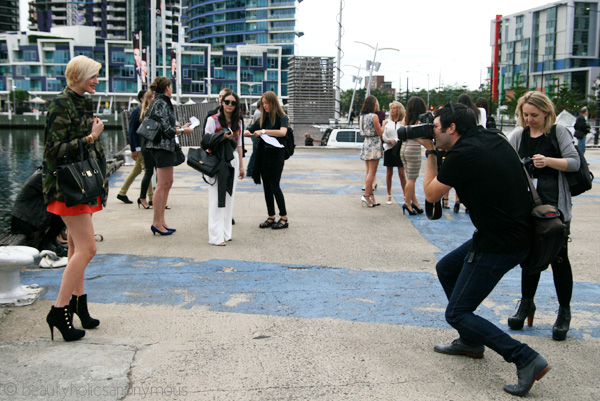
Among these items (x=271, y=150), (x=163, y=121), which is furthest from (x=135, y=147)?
(x=271, y=150)

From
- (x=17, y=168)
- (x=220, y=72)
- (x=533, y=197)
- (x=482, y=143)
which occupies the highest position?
(x=220, y=72)

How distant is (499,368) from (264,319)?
5.62ft

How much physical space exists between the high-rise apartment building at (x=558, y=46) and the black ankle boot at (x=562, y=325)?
94098mm

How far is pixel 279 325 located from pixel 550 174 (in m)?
2.27

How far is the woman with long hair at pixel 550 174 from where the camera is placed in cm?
427

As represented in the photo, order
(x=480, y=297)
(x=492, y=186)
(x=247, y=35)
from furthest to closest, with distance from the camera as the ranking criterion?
1. (x=247, y=35)
2. (x=480, y=297)
3. (x=492, y=186)

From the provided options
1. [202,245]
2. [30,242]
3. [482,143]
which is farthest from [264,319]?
[30,242]

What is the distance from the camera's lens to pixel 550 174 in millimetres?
4391

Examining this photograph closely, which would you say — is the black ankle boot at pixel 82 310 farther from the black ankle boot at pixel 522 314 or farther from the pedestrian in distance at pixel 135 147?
the pedestrian in distance at pixel 135 147

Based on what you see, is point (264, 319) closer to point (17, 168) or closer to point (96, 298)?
point (96, 298)

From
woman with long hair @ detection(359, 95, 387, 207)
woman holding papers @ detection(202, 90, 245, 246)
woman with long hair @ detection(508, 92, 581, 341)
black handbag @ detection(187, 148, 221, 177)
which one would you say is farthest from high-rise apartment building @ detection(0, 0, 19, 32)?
woman with long hair @ detection(508, 92, 581, 341)

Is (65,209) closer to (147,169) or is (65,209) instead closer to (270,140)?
(270,140)

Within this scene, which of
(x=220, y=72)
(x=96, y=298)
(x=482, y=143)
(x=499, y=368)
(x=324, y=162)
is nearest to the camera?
(x=482, y=143)

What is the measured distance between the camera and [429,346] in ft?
13.4
